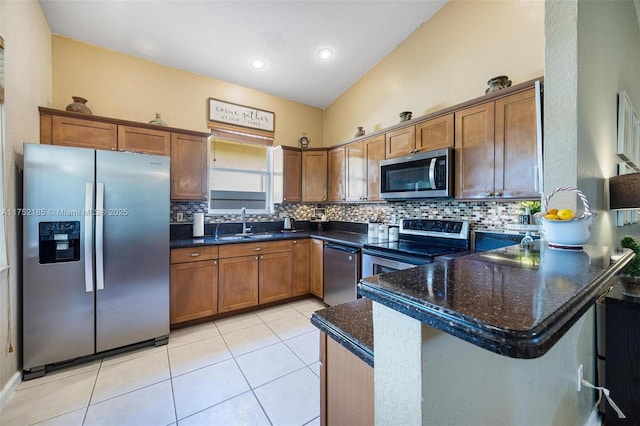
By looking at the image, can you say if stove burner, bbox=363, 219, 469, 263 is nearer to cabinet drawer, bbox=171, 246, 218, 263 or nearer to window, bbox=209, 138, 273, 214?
cabinet drawer, bbox=171, 246, 218, 263

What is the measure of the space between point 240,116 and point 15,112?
2229mm

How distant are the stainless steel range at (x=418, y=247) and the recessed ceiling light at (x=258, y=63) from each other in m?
2.65

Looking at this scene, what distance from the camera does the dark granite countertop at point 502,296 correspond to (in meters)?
0.41

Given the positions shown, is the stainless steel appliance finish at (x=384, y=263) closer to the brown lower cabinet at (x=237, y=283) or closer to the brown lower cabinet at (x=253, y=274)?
the brown lower cabinet at (x=253, y=274)

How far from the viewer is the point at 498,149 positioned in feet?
7.04

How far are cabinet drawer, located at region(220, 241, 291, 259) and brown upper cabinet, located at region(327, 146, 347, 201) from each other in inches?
40.5

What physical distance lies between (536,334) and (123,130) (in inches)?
139

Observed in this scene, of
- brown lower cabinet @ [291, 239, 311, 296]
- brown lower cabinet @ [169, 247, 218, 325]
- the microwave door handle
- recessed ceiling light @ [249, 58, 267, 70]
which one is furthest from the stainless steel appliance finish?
recessed ceiling light @ [249, 58, 267, 70]

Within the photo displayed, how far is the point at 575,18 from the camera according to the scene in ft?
4.12

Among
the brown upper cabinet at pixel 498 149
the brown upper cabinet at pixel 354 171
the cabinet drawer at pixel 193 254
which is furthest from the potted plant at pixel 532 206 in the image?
the cabinet drawer at pixel 193 254

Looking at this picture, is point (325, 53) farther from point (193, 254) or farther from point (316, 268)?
point (193, 254)

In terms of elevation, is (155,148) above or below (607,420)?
above

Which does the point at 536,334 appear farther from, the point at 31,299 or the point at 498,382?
the point at 31,299

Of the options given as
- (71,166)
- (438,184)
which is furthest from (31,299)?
(438,184)
